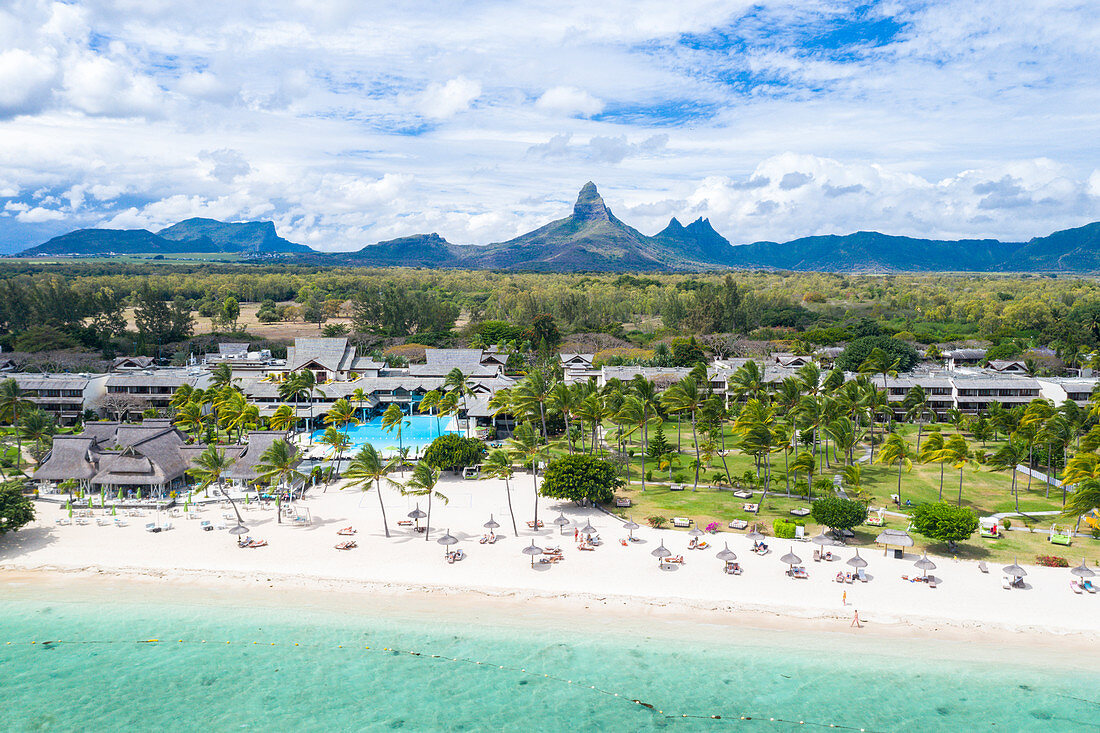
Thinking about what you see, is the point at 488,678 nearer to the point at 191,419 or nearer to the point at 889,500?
the point at 889,500

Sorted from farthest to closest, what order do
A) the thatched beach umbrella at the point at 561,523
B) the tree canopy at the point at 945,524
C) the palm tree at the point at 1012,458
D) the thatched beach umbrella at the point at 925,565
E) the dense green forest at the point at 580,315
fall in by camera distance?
the dense green forest at the point at 580,315 → the palm tree at the point at 1012,458 → the thatched beach umbrella at the point at 561,523 → the tree canopy at the point at 945,524 → the thatched beach umbrella at the point at 925,565

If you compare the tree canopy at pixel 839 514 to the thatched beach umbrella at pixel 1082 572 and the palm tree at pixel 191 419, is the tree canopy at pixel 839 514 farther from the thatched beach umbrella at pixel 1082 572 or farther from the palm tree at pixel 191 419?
the palm tree at pixel 191 419

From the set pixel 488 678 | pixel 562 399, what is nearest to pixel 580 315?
pixel 562 399

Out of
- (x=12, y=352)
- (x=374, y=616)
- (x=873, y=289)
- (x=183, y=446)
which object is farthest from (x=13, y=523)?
(x=873, y=289)

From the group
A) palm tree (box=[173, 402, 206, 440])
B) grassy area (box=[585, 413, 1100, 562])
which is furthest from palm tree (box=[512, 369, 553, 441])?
palm tree (box=[173, 402, 206, 440])

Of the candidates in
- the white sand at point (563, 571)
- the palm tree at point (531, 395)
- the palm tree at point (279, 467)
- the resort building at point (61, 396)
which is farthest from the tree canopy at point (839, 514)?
the resort building at point (61, 396)

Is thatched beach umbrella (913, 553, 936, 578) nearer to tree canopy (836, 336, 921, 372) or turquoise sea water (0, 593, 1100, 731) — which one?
turquoise sea water (0, 593, 1100, 731)
